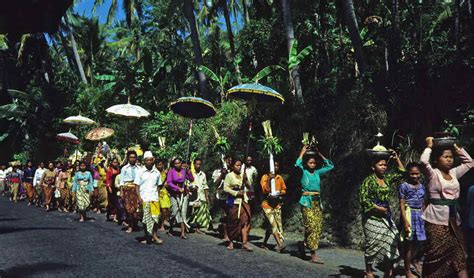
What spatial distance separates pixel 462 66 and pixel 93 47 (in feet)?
95.5

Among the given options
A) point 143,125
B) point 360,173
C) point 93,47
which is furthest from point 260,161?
point 93,47

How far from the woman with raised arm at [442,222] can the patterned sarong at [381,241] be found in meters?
0.84

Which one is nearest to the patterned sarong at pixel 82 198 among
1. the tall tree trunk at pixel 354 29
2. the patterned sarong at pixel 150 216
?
the patterned sarong at pixel 150 216

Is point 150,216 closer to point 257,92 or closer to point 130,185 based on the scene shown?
point 130,185

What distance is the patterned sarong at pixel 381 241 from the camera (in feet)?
19.6

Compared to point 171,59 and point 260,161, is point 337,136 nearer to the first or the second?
point 260,161

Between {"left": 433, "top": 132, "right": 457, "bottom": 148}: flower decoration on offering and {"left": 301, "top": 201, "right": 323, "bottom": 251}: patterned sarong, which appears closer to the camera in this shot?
{"left": 433, "top": 132, "right": 457, "bottom": 148}: flower decoration on offering

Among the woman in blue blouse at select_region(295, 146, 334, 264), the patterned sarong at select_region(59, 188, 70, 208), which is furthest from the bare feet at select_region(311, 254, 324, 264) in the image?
the patterned sarong at select_region(59, 188, 70, 208)

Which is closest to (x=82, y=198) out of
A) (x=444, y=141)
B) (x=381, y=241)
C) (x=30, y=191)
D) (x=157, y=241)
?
(x=157, y=241)

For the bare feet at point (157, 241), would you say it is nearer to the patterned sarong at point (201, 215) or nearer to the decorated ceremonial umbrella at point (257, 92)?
the patterned sarong at point (201, 215)

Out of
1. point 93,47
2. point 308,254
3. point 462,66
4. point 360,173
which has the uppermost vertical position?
point 93,47

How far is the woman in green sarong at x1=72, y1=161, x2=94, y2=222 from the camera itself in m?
13.2

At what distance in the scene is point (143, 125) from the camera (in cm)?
2144

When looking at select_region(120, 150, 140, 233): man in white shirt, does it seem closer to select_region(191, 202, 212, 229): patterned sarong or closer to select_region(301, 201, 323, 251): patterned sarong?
select_region(191, 202, 212, 229): patterned sarong
